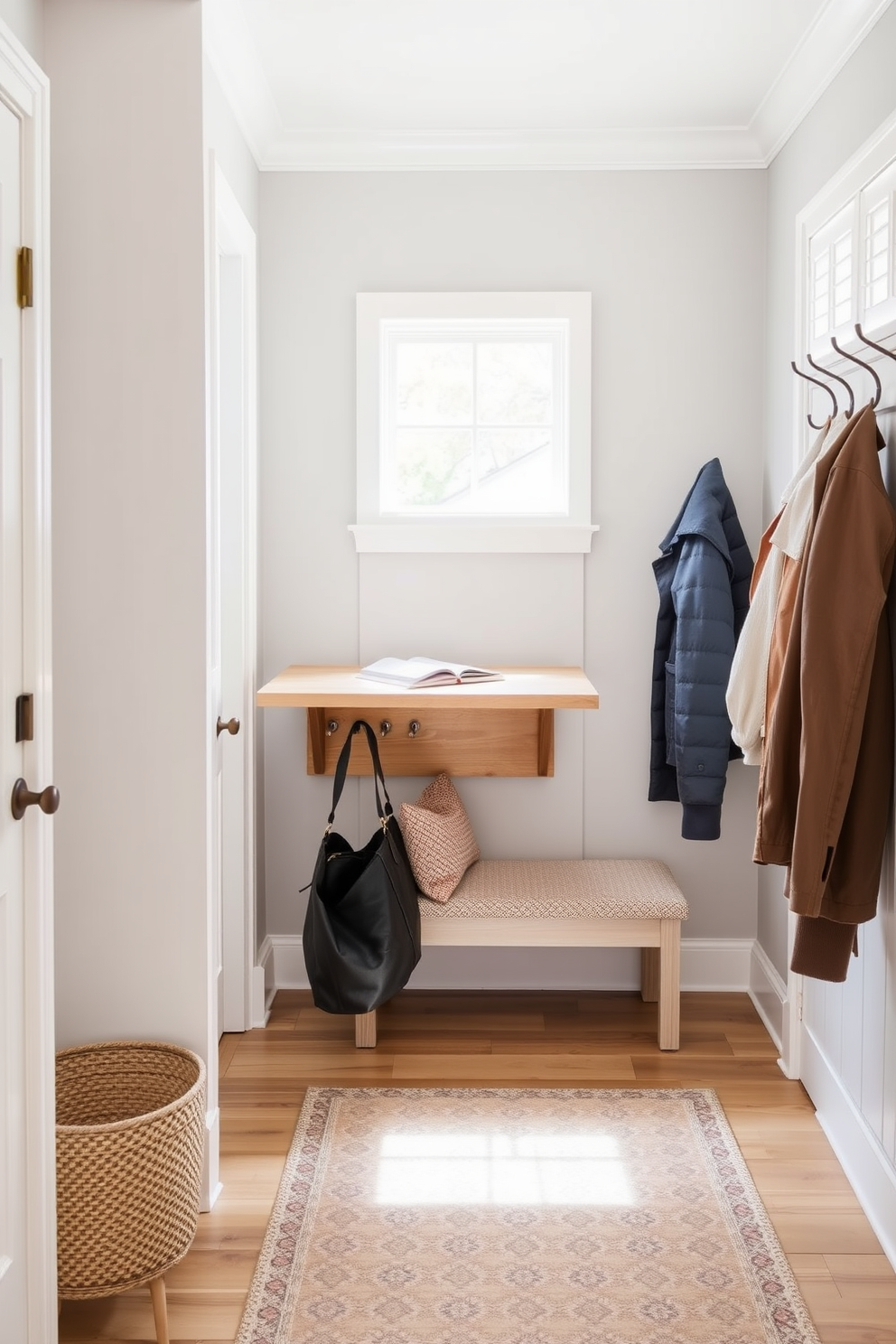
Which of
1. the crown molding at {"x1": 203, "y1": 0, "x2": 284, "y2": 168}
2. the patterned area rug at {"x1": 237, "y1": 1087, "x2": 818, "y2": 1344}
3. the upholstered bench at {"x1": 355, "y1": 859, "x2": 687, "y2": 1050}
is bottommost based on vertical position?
the patterned area rug at {"x1": 237, "y1": 1087, "x2": 818, "y2": 1344}

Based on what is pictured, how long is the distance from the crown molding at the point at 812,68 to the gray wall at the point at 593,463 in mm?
211

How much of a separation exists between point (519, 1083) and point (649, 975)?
66 cm

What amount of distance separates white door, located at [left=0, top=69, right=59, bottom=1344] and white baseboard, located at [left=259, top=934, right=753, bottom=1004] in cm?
172

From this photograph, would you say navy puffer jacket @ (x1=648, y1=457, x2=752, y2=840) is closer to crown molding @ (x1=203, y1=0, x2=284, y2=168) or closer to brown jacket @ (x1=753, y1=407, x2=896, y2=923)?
brown jacket @ (x1=753, y1=407, x2=896, y2=923)

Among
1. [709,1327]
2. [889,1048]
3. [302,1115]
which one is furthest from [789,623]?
[302,1115]

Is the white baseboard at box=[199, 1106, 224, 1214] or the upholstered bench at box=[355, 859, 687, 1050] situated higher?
the upholstered bench at box=[355, 859, 687, 1050]

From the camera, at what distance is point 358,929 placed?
2.97m

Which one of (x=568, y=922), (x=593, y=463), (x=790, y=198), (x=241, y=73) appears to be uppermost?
(x=241, y=73)

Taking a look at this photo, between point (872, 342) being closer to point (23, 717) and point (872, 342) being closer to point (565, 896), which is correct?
point (565, 896)

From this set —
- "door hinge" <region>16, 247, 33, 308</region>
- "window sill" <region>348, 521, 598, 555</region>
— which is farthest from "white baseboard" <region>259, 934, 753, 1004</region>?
"door hinge" <region>16, 247, 33, 308</region>

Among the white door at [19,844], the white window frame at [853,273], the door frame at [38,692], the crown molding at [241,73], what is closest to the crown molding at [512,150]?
the crown molding at [241,73]

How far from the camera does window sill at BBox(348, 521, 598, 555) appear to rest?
3369mm

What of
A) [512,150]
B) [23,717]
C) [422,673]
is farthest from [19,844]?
[512,150]

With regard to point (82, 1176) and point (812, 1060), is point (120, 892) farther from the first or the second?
point (812, 1060)
